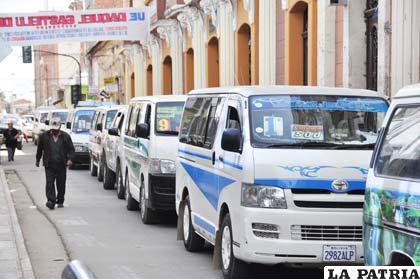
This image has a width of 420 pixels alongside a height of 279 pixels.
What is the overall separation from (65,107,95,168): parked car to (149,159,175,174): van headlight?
43.4ft

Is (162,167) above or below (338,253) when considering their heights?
above

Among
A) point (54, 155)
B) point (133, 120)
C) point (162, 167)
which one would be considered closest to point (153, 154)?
point (162, 167)

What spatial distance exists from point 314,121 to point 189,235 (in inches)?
112

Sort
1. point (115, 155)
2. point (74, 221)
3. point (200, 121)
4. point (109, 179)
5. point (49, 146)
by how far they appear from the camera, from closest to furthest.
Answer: point (200, 121) → point (74, 221) → point (49, 146) → point (115, 155) → point (109, 179)

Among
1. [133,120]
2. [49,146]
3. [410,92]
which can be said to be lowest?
[49,146]

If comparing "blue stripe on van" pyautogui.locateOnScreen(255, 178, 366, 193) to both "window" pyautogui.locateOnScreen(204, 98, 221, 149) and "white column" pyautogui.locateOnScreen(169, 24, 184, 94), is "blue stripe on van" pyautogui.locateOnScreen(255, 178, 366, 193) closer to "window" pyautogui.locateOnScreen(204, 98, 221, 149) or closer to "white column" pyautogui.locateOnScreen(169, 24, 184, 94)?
"window" pyautogui.locateOnScreen(204, 98, 221, 149)

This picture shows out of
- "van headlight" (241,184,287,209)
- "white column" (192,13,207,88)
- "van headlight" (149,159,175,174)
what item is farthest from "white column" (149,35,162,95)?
"van headlight" (241,184,287,209)

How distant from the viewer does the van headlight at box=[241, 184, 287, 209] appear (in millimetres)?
7480

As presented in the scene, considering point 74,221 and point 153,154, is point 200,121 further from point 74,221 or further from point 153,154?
point 74,221

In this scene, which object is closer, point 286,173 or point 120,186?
point 286,173

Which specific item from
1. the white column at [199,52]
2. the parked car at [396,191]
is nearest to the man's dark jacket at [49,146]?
the parked car at [396,191]

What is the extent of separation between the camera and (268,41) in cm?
2242

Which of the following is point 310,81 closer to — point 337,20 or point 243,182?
point 337,20

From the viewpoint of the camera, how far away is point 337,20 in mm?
18141
